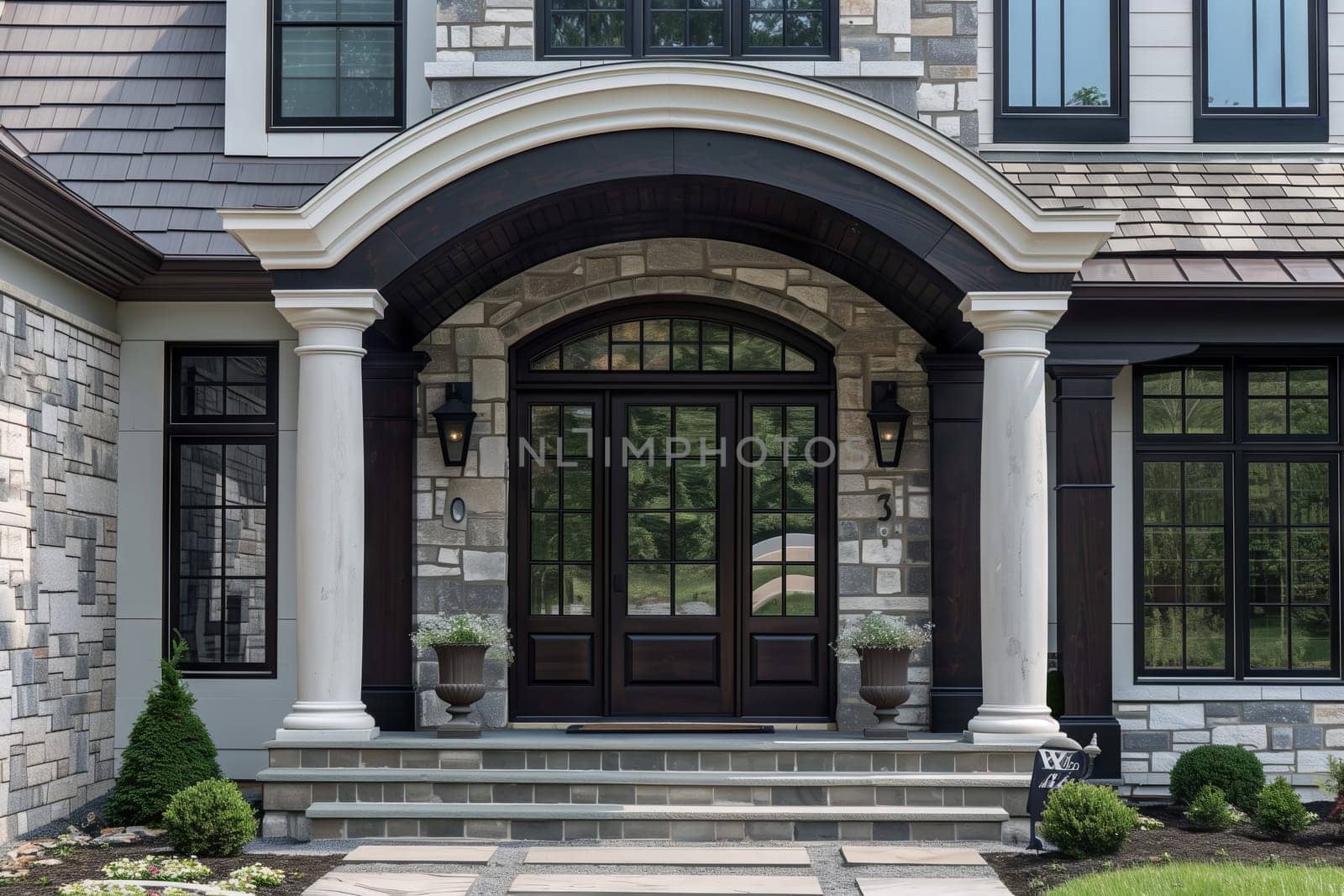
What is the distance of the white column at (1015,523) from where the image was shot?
758cm

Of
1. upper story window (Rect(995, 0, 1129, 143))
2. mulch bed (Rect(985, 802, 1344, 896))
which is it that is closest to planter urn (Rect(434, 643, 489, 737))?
mulch bed (Rect(985, 802, 1344, 896))

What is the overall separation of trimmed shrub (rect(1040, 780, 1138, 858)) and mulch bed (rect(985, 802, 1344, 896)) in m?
0.07

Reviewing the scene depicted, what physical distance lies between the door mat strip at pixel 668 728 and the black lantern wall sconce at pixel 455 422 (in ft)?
6.16

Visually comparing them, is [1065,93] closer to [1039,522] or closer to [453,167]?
[1039,522]

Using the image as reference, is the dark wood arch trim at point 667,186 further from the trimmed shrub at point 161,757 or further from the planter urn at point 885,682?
the trimmed shrub at point 161,757

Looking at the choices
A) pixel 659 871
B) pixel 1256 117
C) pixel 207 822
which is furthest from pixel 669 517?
pixel 1256 117

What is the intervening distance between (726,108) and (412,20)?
9.58 ft

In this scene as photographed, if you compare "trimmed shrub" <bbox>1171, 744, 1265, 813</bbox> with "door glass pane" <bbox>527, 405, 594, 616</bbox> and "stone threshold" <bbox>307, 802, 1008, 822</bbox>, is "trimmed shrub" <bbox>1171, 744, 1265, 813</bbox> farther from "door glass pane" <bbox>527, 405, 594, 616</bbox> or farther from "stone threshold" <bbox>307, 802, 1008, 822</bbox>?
"door glass pane" <bbox>527, 405, 594, 616</bbox>

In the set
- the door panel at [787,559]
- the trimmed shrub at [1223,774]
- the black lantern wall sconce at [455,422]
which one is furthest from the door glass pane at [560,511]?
the trimmed shrub at [1223,774]

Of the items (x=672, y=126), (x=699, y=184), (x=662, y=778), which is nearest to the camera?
(x=662, y=778)

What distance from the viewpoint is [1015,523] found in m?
7.62

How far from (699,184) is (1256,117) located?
14.1ft

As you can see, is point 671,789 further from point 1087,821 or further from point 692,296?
point 692,296

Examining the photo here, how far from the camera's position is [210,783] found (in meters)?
7.09
